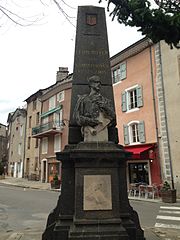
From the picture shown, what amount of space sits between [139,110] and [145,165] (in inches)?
147

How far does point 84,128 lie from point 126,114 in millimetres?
13838

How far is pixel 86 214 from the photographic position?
4656 millimetres

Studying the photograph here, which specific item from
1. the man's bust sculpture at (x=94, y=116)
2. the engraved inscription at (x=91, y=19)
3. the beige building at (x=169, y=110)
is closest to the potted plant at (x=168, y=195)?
the beige building at (x=169, y=110)

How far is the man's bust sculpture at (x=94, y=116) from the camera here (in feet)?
17.1

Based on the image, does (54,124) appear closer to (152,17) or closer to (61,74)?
(61,74)

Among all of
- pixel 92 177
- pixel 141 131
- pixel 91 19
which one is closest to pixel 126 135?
pixel 141 131

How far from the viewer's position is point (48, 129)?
27.5 metres

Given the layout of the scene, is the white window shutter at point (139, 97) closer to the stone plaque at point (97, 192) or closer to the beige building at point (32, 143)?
the stone plaque at point (97, 192)

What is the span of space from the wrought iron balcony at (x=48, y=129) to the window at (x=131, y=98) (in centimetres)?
922

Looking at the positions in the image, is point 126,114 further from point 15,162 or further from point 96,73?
point 15,162

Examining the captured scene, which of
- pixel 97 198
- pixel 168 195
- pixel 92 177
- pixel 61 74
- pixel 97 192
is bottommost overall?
pixel 168 195

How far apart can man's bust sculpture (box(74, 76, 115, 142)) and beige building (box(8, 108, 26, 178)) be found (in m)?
31.0

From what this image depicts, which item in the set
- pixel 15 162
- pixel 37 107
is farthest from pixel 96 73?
pixel 15 162

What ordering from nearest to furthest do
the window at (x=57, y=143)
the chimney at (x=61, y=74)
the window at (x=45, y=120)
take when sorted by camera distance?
1. the window at (x=57, y=143)
2. the window at (x=45, y=120)
3. the chimney at (x=61, y=74)
